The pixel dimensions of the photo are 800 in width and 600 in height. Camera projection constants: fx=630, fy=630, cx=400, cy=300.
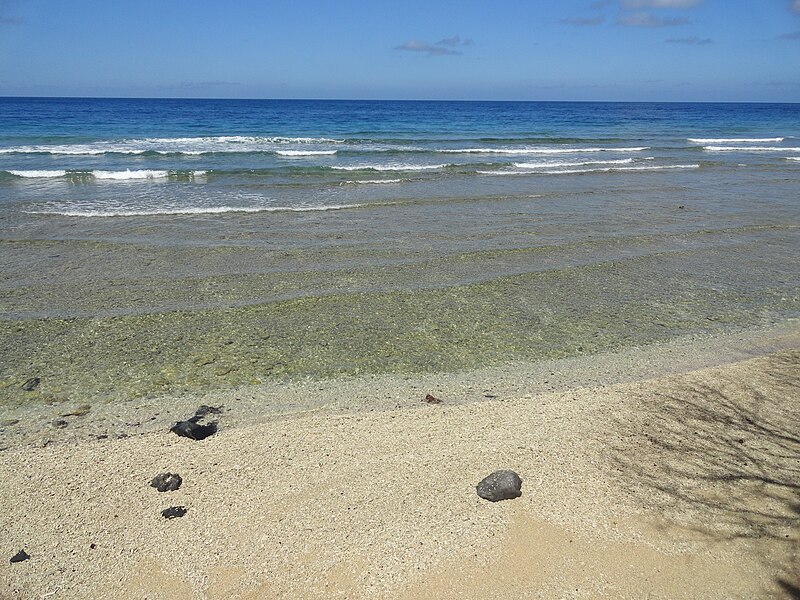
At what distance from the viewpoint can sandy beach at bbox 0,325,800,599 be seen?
372 centimetres

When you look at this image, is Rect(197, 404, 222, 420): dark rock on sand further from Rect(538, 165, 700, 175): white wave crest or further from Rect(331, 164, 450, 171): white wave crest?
Rect(538, 165, 700, 175): white wave crest

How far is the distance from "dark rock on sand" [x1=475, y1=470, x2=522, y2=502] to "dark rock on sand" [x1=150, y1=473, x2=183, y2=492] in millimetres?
2142

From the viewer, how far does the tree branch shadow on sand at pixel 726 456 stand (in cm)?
414

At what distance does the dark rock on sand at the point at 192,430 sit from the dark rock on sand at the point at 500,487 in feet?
7.38

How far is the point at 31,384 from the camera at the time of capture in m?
6.03

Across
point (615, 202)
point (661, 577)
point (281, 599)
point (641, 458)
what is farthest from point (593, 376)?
point (615, 202)

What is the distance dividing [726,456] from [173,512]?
414cm

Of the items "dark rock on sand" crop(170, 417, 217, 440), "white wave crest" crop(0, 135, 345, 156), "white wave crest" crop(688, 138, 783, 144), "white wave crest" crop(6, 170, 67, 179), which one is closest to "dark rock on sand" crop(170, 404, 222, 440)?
"dark rock on sand" crop(170, 417, 217, 440)

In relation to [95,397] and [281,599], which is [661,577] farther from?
[95,397]

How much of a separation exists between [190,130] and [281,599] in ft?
147

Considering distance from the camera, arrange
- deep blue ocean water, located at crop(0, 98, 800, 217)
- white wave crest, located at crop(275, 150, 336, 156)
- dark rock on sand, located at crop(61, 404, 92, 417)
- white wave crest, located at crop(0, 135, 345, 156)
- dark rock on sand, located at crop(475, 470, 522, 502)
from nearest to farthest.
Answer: dark rock on sand, located at crop(475, 470, 522, 502) → dark rock on sand, located at crop(61, 404, 92, 417) → deep blue ocean water, located at crop(0, 98, 800, 217) → white wave crest, located at crop(0, 135, 345, 156) → white wave crest, located at crop(275, 150, 336, 156)

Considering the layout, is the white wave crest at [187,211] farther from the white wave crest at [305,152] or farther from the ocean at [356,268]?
the white wave crest at [305,152]

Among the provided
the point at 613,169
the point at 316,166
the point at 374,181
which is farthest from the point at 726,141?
the point at 374,181

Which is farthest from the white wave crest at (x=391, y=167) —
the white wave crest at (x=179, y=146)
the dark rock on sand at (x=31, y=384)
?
the dark rock on sand at (x=31, y=384)
